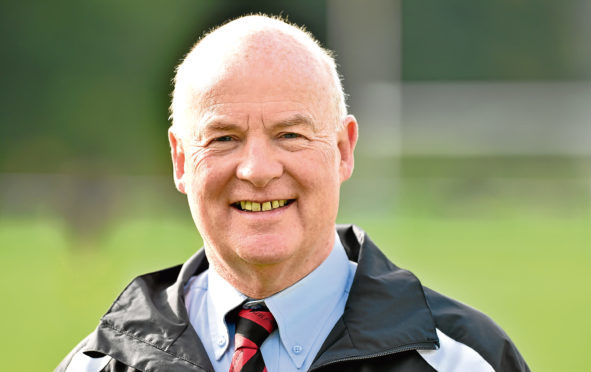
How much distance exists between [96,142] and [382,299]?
11.2 metres

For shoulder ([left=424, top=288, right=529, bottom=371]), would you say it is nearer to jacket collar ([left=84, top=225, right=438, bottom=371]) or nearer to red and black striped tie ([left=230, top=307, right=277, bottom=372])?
Result: jacket collar ([left=84, top=225, right=438, bottom=371])

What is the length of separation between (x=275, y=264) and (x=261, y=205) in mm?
126

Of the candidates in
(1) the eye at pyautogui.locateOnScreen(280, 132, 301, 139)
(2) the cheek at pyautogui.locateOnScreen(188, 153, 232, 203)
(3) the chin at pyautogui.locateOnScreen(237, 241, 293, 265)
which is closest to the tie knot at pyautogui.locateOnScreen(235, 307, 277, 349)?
(3) the chin at pyautogui.locateOnScreen(237, 241, 293, 265)

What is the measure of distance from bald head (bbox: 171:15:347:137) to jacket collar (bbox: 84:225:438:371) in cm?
35

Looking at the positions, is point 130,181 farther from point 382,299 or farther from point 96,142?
point 382,299

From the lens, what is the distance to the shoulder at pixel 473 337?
1.69 metres

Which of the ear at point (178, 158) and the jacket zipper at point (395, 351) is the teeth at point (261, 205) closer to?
the ear at point (178, 158)

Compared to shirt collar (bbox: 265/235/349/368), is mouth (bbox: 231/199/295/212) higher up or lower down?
higher up

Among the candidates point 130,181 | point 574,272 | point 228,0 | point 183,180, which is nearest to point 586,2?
point 228,0

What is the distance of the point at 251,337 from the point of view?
5.57ft

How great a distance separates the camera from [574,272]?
7.25 m

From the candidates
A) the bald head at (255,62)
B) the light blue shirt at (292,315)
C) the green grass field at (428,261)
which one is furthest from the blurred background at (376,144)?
the bald head at (255,62)

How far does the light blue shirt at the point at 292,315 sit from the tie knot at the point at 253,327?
0.05ft

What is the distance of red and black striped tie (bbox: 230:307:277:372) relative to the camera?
5.47 ft
